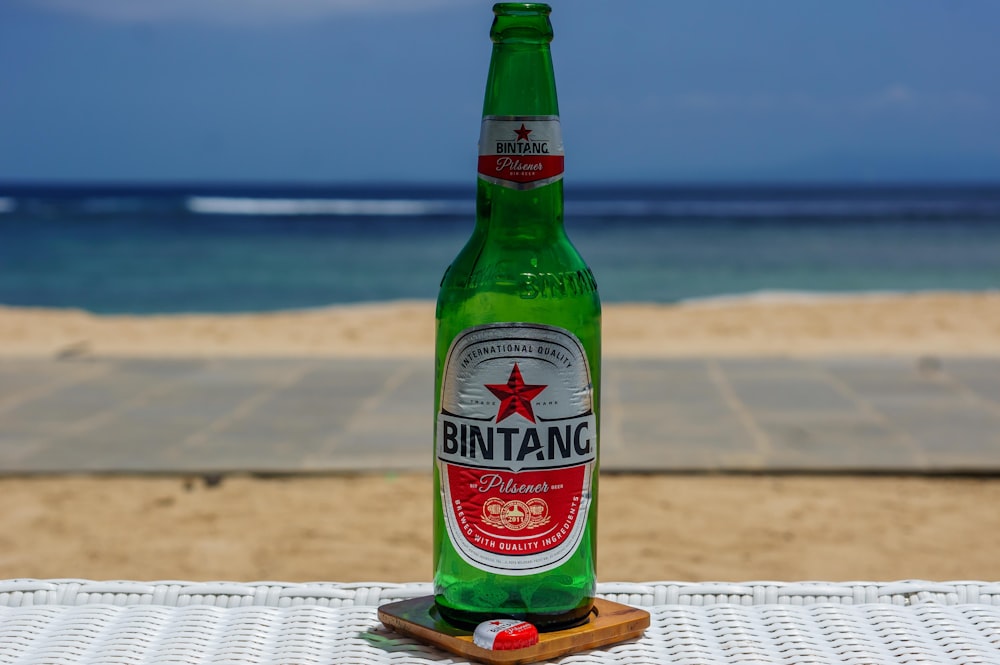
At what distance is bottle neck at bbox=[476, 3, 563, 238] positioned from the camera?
1.47 meters

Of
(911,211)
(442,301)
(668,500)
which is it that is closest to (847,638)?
(442,301)

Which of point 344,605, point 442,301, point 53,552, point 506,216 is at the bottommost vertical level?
point 53,552

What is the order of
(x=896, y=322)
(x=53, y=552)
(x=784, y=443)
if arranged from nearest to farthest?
(x=53, y=552)
(x=784, y=443)
(x=896, y=322)

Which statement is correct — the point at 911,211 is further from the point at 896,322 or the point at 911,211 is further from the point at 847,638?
the point at 847,638

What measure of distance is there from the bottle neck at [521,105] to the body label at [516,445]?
21cm

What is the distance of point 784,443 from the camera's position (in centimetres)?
516

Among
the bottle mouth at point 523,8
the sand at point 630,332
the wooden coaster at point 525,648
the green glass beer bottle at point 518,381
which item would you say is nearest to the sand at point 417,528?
the wooden coaster at point 525,648

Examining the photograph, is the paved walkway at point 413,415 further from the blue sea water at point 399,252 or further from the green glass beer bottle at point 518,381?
the blue sea water at point 399,252

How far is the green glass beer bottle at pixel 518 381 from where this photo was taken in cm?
138

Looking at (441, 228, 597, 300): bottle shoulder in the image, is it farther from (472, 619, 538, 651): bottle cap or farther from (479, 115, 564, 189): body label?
(472, 619, 538, 651): bottle cap

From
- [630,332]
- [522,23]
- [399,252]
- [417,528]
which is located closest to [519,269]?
[522,23]

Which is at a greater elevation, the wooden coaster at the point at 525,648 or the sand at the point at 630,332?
the wooden coaster at the point at 525,648

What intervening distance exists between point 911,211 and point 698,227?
12191 millimetres

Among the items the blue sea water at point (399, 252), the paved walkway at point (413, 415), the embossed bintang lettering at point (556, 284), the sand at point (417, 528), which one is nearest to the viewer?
the embossed bintang lettering at point (556, 284)
